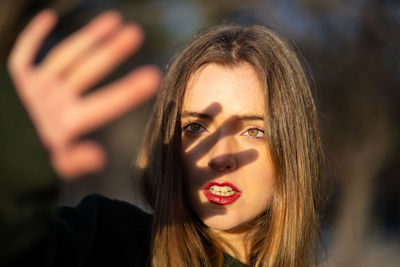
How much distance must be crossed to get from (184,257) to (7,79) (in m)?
0.97

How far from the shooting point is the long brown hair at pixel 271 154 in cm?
197

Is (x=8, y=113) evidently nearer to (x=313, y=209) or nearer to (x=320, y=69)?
(x=313, y=209)

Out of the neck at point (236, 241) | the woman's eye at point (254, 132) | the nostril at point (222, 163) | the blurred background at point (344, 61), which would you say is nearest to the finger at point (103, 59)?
the nostril at point (222, 163)

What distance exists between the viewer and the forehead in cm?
199

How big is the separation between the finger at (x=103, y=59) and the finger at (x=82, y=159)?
4.5 inches

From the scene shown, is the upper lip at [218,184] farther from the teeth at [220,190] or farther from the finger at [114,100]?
the finger at [114,100]

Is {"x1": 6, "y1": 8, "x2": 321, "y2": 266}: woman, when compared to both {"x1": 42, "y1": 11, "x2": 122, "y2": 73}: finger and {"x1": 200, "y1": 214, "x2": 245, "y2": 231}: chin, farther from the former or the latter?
{"x1": 42, "y1": 11, "x2": 122, "y2": 73}: finger

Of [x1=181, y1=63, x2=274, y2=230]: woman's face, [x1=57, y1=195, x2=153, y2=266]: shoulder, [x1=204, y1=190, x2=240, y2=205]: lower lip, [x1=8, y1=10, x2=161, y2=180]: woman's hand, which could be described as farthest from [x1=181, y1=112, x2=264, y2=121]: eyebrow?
[x1=8, y1=10, x2=161, y2=180]: woman's hand

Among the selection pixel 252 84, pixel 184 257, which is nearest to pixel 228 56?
Answer: pixel 252 84

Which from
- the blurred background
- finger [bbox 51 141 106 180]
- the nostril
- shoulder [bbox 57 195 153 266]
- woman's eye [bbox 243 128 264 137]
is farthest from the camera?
the blurred background

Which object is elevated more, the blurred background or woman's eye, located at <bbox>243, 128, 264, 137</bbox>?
the blurred background

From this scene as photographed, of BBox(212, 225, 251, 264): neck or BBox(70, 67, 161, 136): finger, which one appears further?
BBox(212, 225, 251, 264): neck

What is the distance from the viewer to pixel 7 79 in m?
1.19

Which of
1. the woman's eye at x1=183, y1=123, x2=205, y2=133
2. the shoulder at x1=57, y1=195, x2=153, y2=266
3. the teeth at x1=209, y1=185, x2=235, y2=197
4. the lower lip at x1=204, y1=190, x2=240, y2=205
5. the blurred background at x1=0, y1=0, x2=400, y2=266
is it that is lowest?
the shoulder at x1=57, y1=195, x2=153, y2=266
